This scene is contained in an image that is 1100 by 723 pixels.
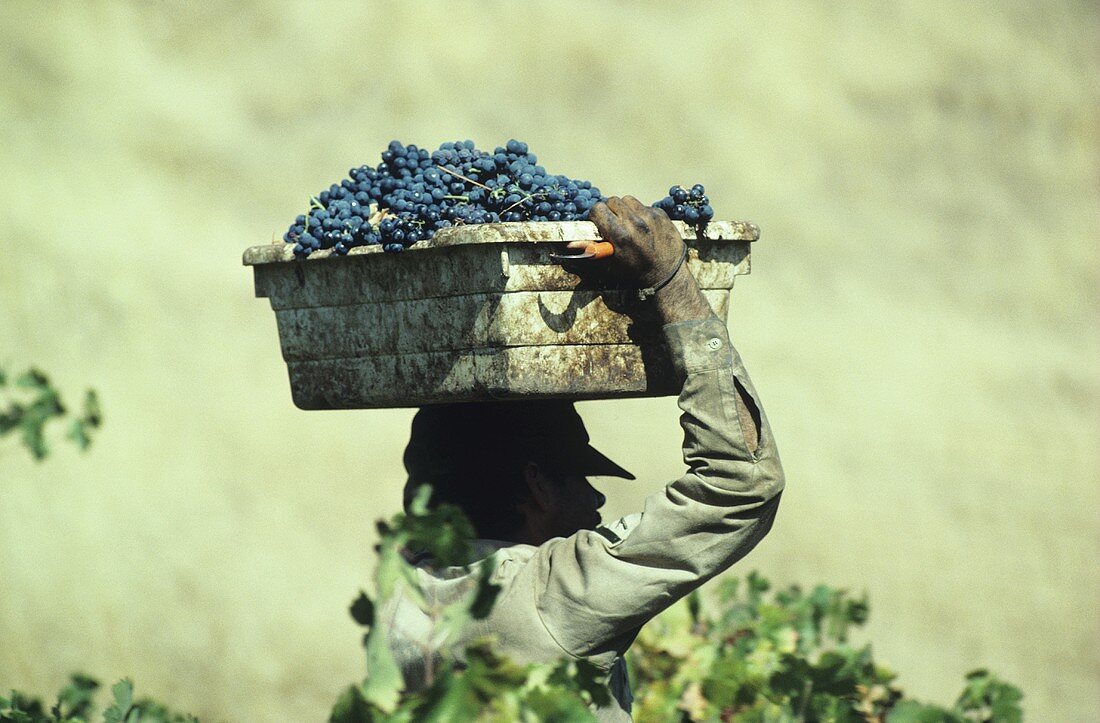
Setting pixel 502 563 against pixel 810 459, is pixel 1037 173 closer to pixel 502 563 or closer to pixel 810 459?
pixel 810 459

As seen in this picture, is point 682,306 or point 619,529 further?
point 619,529

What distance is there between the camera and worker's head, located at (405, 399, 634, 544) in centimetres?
240

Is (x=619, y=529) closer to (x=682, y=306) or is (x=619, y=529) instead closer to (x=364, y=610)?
(x=682, y=306)

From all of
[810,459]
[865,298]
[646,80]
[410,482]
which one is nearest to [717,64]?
[646,80]

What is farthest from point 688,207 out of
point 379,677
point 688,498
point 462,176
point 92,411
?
point 379,677

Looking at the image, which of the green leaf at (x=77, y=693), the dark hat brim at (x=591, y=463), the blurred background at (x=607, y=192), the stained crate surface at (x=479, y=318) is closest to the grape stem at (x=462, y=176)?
the stained crate surface at (x=479, y=318)

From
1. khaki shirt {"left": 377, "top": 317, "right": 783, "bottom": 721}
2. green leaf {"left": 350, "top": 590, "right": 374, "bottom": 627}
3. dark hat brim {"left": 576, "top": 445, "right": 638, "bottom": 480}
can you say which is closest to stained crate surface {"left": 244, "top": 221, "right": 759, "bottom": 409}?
khaki shirt {"left": 377, "top": 317, "right": 783, "bottom": 721}

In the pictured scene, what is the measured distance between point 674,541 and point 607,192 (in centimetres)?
421

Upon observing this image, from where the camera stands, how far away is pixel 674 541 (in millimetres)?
2023

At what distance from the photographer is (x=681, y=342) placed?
80.7 inches

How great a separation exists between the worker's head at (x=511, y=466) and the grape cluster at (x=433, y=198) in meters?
0.39

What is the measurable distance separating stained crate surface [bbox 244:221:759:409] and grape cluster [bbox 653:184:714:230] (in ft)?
0.08

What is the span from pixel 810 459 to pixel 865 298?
0.80 m

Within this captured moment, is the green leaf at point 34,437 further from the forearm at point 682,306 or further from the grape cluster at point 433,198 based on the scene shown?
the forearm at point 682,306
